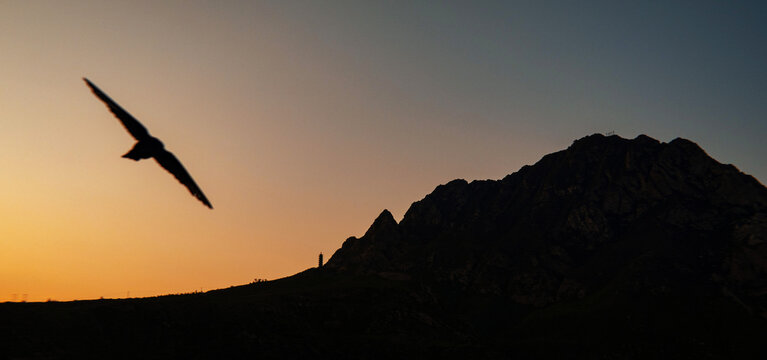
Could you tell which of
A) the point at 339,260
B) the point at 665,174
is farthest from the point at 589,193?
the point at 339,260

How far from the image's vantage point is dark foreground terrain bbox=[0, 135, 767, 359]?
213 feet

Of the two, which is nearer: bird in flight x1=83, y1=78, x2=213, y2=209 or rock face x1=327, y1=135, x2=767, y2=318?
bird in flight x1=83, y1=78, x2=213, y2=209

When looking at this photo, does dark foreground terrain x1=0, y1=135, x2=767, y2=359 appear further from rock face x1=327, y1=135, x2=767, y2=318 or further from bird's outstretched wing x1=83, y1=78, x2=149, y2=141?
bird's outstretched wing x1=83, y1=78, x2=149, y2=141

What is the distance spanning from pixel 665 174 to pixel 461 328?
220 feet

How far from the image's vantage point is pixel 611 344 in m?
79.4

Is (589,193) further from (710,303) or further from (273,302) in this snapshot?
(273,302)

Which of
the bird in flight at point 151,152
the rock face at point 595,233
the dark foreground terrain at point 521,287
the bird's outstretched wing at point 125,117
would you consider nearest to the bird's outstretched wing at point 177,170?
the bird in flight at point 151,152

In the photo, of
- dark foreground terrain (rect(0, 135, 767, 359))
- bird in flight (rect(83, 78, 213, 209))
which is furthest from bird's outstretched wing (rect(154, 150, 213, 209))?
dark foreground terrain (rect(0, 135, 767, 359))

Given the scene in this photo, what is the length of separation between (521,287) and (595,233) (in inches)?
1003

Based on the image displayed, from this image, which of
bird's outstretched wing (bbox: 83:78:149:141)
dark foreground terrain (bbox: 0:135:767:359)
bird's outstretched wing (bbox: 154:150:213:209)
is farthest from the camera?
dark foreground terrain (bbox: 0:135:767:359)

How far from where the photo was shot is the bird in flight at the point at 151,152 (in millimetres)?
12133

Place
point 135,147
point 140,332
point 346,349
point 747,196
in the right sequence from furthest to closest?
point 747,196
point 346,349
point 140,332
point 135,147

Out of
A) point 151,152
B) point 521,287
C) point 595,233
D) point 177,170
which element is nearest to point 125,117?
point 151,152

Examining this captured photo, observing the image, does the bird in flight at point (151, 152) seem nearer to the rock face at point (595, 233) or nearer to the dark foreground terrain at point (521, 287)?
the dark foreground terrain at point (521, 287)
